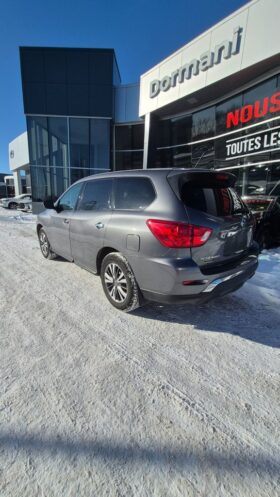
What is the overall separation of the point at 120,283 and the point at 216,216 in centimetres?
146

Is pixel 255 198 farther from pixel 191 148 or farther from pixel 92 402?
pixel 191 148

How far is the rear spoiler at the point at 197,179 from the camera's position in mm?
2822

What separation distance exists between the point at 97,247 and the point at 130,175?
1113mm

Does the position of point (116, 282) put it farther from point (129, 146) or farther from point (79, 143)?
point (79, 143)

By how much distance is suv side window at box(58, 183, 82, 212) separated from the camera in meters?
4.59

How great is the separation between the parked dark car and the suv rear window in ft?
11.9

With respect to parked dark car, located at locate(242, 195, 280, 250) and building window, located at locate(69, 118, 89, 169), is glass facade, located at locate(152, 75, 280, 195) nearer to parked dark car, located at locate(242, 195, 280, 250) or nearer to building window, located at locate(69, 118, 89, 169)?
parked dark car, located at locate(242, 195, 280, 250)

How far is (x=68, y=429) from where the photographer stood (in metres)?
1.78

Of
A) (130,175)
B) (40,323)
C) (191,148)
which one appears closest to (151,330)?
(40,323)

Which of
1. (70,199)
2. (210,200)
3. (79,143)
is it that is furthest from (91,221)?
(79,143)

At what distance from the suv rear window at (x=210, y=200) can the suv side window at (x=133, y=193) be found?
402 mm

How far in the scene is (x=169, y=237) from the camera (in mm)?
2676

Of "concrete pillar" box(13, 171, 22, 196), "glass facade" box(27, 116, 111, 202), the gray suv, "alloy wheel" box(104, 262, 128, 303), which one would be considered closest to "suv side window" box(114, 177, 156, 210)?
the gray suv

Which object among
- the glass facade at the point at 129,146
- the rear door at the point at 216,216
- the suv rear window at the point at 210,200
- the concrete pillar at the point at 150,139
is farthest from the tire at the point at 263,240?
the glass facade at the point at 129,146
